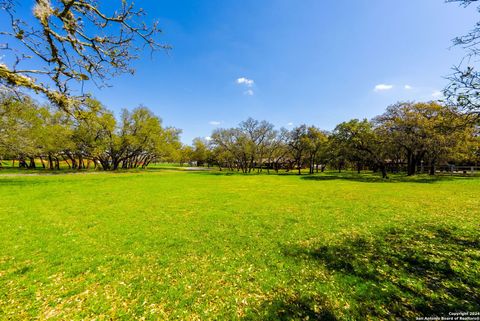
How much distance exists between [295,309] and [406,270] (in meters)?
3.70

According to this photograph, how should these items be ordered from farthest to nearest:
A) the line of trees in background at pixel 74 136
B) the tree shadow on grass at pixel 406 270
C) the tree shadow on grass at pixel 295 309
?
the line of trees in background at pixel 74 136 → the tree shadow on grass at pixel 406 270 → the tree shadow on grass at pixel 295 309

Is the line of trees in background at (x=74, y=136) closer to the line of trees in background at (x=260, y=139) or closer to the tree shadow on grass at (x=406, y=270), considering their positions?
the line of trees in background at (x=260, y=139)

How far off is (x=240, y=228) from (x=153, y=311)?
198 inches

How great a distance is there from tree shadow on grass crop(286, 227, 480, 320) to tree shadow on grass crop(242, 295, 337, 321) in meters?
0.55

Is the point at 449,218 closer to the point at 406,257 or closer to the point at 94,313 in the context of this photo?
the point at 406,257

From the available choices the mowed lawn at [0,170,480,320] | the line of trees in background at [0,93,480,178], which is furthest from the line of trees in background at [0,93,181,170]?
the mowed lawn at [0,170,480,320]

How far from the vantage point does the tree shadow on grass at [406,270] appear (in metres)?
3.88

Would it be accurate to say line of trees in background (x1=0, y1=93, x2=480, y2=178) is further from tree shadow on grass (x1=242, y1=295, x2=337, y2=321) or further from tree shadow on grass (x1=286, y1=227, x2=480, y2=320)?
tree shadow on grass (x1=242, y1=295, x2=337, y2=321)

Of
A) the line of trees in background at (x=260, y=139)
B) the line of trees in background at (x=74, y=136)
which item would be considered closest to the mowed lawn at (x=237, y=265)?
the line of trees in background at (x=260, y=139)

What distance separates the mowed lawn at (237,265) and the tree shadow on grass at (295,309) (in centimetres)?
2

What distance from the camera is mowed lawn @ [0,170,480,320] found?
3.91m

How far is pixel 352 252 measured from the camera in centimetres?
621

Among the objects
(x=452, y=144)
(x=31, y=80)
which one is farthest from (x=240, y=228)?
(x=452, y=144)

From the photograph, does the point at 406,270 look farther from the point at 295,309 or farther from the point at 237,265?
the point at 237,265
